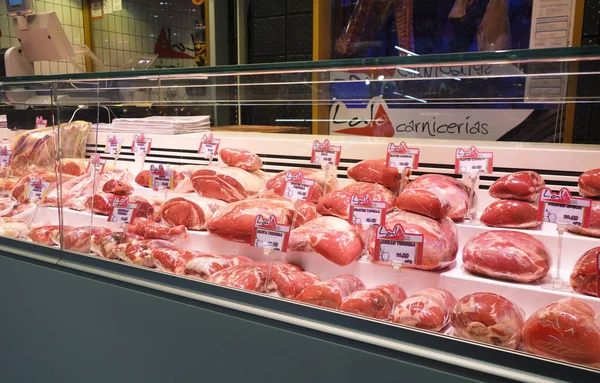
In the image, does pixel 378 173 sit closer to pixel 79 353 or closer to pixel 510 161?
pixel 510 161

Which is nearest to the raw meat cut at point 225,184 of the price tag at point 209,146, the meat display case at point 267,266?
the meat display case at point 267,266

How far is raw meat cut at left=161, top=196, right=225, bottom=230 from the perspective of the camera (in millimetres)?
1938

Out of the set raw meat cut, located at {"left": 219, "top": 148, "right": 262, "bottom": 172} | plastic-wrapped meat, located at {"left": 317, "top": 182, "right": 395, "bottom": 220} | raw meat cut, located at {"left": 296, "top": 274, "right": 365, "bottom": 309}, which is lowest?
raw meat cut, located at {"left": 296, "top": 274, "right": 365, "bottom": 309}

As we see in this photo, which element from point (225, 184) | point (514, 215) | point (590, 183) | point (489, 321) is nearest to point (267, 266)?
point (225, 184)

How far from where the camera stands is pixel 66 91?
6.29 ft

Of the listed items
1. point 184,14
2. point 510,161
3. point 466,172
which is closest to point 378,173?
point 466,172

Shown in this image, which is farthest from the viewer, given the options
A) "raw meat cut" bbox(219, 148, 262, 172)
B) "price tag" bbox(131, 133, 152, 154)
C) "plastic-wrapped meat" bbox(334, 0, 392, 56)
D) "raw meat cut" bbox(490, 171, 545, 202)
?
"plastic-wrapped meat" bbox(334, 0, 392, 56)

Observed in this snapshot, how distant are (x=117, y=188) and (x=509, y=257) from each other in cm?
171

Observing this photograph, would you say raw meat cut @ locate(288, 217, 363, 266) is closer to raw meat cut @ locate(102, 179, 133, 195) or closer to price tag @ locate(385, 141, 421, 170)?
price tag @ locate(385, 141, 421, 170)

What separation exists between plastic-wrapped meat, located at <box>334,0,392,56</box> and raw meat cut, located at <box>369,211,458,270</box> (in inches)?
113

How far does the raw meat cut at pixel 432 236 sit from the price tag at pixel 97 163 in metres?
1.60

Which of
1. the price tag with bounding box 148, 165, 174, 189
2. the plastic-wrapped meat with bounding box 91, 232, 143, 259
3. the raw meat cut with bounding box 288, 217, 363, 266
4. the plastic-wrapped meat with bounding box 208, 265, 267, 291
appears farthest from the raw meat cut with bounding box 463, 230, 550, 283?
the price tag with bounding box 148, 165, 174, 189

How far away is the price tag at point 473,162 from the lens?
1.78 m

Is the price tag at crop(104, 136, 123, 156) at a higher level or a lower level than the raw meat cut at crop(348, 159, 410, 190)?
higher
